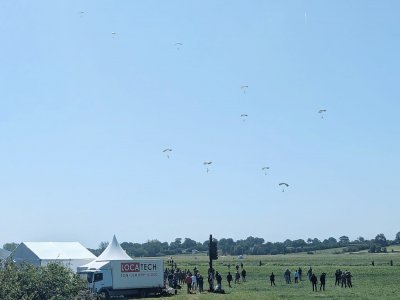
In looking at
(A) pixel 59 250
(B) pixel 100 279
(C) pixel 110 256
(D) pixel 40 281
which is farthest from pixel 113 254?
(D) pixel 40 281

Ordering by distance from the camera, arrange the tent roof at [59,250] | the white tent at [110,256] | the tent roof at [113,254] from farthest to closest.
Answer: the tent roof at [59,250] → the tent roof at [113,254] → the white tent at [110,256]

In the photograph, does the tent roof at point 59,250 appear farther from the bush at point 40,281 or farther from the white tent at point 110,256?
the bush at point 40,281

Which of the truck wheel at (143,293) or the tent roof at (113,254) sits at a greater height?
the tent roof at (113,254)

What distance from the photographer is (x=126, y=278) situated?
40.9 metres

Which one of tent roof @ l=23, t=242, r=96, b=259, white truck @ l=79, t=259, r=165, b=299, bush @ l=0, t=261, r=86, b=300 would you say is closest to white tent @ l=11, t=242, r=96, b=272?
tent roof @ l=23, t=242, r=96, b=259

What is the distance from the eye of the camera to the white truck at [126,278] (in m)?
40.1

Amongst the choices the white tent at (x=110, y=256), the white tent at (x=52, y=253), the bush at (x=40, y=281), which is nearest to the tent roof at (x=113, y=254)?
the white tent at (x=110, y=256)

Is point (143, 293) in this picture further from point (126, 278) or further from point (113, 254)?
point (113, 254)

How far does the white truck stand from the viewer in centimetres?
4013

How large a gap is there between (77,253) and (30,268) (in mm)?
23403

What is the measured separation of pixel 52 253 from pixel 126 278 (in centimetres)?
1280

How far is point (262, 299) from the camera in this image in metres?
35.8

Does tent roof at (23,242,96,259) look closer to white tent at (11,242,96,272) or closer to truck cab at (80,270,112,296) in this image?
white tent at (11,242,96,272)

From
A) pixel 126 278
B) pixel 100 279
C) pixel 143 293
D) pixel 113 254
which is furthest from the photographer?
pixel 113 254
